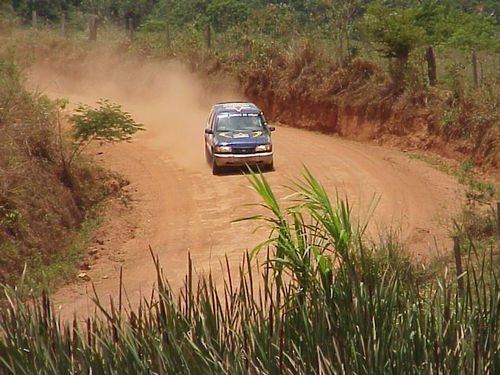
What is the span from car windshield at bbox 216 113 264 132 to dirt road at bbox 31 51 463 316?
1.30 meters

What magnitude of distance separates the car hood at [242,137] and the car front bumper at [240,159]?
0.33m

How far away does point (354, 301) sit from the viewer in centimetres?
668

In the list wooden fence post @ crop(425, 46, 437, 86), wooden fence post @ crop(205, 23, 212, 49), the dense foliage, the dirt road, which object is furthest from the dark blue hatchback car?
wooden fence post @ crop(205, 23, 212, 49)

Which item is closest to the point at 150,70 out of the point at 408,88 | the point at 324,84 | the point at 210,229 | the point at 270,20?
the point at 270,20

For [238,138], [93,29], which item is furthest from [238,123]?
[93,29]

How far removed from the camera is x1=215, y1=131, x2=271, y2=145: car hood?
21.6m

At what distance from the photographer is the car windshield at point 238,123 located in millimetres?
22234

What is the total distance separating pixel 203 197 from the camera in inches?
791

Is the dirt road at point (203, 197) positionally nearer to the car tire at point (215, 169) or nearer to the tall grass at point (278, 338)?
the car tire at point (215, 169)

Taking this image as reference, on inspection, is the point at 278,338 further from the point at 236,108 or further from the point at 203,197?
the point at 236,108

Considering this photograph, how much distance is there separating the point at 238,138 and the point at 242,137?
0.13 m

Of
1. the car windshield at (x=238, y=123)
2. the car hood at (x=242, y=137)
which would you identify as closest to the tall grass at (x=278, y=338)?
the car hood at (x=242, y=137)

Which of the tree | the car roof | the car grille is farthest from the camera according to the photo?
the tree

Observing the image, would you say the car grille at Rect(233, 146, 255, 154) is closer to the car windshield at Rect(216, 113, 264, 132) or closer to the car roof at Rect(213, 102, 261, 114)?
the car windshield at Rect(216, 113, 264, 132)
